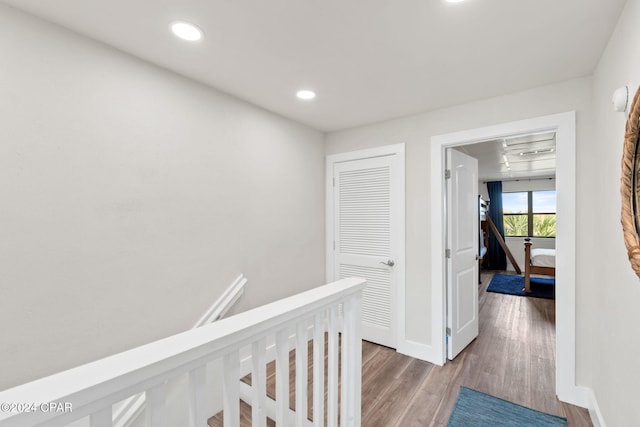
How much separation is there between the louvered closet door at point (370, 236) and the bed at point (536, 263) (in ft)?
11.8

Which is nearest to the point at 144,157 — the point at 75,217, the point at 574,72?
the point at 75,217

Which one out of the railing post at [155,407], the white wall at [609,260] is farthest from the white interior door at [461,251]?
the railing post at [155,407]

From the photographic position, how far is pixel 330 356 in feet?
4.37

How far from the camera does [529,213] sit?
710 centimetres

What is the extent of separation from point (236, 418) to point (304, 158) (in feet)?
8.38

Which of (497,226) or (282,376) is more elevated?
(497,226)

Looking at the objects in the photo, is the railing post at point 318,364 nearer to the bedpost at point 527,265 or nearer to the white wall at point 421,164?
the white wall at point 421,164

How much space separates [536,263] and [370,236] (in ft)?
13.3

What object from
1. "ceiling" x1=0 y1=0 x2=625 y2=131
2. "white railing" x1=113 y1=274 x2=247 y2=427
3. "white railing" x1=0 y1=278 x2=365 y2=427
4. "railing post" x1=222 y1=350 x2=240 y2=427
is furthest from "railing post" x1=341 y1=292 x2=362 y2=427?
"ceiling" x1=0 y1=0 x2=625 y2=131

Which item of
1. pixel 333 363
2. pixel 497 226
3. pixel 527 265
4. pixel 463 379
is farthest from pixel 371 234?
pixel 497 226

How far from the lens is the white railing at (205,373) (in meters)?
0.57

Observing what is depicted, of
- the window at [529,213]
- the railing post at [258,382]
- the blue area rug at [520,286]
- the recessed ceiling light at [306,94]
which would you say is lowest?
the blue area rug at [520,286]

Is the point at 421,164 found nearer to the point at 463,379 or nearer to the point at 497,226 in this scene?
the point at 463,379

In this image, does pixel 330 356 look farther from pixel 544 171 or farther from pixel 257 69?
pixel 544 171
